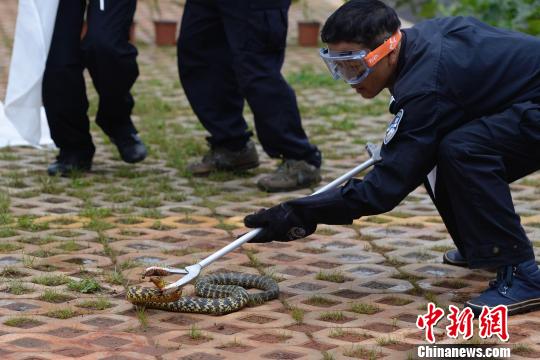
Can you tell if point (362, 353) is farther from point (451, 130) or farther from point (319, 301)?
point (451, 130)

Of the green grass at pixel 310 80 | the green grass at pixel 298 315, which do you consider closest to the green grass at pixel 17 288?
the green grass at pixel 298 315

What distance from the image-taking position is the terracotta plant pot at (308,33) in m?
12.7

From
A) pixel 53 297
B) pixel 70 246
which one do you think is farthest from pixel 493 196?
pixel 70 246

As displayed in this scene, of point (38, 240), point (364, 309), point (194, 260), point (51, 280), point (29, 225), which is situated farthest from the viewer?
point (29, 225)

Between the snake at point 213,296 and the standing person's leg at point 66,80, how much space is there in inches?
93.0

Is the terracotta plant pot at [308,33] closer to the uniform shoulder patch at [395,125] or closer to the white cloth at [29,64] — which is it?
the white cloth at [29,64]

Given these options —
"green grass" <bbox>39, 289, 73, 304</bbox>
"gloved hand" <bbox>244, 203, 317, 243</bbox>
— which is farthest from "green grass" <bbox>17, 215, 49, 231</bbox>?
"gloved hand" <bbox>244, 203, 317, 243</bbox>

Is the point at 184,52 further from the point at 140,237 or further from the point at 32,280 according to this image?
the point at 32,280

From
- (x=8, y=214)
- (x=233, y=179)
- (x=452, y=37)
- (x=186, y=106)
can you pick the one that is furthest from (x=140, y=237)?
(x=186, y=106)

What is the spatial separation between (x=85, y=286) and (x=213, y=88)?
2.47 m

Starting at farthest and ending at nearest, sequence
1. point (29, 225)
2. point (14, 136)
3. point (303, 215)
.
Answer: point (14, 136), point (29, 225), point (303, 215)

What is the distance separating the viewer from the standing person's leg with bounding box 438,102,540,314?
15.6 ft

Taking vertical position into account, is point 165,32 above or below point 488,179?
below

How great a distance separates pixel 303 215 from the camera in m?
4.84
